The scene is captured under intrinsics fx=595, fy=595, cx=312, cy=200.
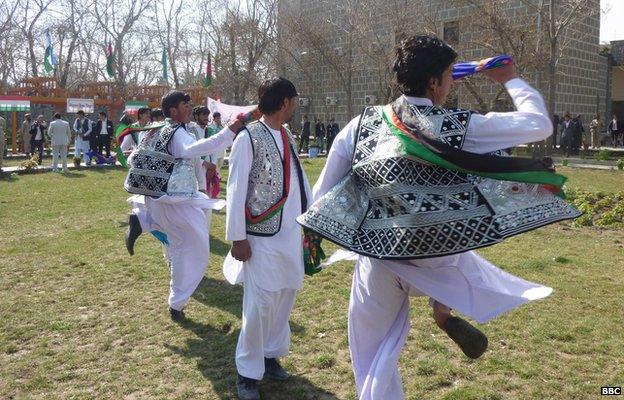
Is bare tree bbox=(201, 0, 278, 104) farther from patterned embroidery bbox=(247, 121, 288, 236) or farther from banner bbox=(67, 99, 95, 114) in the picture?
patterned embroidery bbox=(247, 121, 288, 236)

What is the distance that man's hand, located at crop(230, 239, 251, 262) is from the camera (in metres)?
3.56

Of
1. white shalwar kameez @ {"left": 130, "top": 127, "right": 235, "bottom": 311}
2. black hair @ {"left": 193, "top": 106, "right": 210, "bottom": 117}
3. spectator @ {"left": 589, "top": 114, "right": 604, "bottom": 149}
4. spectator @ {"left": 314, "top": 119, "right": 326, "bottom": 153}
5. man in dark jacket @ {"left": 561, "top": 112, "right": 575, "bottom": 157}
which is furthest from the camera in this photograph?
spectator @ {"left": 314, "top": 119, "right": 326, "bottom": 153}

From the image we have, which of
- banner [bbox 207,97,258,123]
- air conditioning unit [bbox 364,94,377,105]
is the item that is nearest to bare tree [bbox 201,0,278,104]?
air conditioning unit [bbox 364,94,377,105]

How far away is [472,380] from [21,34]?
4855cm

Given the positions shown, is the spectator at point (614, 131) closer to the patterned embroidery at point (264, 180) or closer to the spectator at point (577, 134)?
the spectator at point (577, 134)

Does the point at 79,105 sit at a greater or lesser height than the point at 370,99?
lesser

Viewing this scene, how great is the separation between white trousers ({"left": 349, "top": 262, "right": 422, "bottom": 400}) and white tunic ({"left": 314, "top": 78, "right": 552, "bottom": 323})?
0.09 meters

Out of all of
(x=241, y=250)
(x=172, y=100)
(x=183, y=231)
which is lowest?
(x=183, y=231)

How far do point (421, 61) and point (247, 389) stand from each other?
219 cm

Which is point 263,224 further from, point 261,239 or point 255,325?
point 255,325

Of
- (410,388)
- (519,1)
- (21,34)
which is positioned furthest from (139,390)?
(21,34)

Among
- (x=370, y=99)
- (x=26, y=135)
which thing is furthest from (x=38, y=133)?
(x=370, y=99)

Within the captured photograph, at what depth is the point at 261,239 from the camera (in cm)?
362

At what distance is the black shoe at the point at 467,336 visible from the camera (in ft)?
8.79
